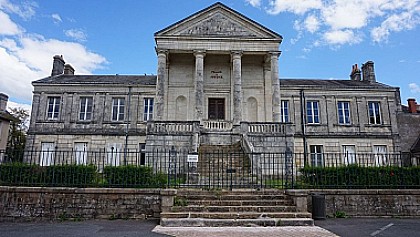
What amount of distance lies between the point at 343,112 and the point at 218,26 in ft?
44.2

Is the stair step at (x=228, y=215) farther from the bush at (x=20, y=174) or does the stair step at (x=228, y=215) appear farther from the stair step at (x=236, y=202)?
the bush at (x=20, y=174)

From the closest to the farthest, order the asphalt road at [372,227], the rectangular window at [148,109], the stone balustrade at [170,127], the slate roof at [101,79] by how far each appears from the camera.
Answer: the asphalt road at [372,227] → the stone balustrade at [170,127] → the rectangular window at [148,109] → the slate roof at [101,79]

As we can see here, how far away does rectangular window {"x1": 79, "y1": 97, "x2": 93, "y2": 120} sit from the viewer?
82.5ft

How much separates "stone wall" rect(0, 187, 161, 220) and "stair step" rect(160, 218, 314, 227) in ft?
4.38

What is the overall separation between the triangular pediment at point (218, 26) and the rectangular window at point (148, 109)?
6575 millimetres

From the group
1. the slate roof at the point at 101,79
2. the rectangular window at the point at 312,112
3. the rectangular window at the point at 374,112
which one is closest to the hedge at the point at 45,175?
the slate roof at the point at 101,79

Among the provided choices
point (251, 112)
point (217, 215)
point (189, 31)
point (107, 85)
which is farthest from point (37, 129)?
point (217, 215)

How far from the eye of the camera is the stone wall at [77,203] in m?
9.47

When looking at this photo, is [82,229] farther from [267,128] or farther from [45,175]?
[267,128]

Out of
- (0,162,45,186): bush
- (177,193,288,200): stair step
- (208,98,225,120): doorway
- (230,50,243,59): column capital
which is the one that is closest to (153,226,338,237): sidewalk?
(177,193,288,200): stair step

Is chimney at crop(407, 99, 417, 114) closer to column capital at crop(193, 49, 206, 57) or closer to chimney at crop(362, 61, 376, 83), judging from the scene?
chimney at crop(362, 61, 376, 83)

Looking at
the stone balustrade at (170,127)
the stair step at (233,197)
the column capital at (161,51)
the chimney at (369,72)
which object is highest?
the chimney at (369,72)

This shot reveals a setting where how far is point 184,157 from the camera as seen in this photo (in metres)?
16.0

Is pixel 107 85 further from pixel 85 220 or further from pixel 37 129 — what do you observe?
pixel 85 220
